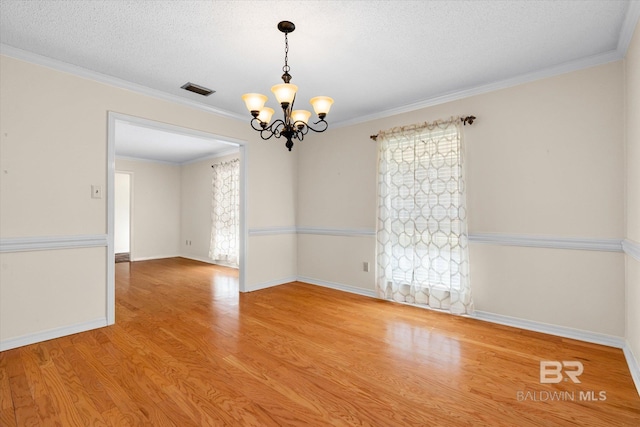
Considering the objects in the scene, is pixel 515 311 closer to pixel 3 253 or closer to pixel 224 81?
pixel 224 81

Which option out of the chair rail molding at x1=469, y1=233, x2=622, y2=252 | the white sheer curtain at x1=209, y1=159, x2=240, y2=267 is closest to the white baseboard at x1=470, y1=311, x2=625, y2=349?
the chair rail molding at x1=469, y1=233, x2=622, y2=252

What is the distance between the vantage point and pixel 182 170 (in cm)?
799

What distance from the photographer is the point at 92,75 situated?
3031 mm

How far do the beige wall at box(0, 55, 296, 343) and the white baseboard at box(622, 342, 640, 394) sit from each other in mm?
4396

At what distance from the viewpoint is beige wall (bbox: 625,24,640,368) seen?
215 centimetres

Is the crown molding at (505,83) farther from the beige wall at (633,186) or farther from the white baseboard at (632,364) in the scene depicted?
the white baseboard at (632,364)

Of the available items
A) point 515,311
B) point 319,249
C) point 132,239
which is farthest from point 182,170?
point 515,311

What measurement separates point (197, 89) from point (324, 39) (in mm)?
1711

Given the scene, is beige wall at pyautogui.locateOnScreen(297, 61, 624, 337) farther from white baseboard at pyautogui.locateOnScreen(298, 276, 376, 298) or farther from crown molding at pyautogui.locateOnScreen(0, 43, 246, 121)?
crown molding at pyautogui.locateOnScreen(0, 43, 246, 121)

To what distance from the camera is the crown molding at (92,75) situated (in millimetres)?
2637

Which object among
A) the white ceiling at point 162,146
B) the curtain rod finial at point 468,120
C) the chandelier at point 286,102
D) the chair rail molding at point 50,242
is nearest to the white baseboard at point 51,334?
the chair rail molding at point 50,242

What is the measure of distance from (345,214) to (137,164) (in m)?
5.49

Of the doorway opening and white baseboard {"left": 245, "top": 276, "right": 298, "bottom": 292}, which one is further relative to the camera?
the doorway opening

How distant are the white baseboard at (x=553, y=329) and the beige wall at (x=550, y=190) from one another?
0.04 m
